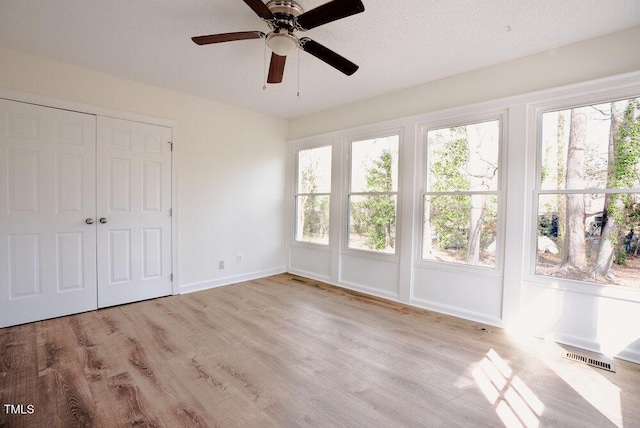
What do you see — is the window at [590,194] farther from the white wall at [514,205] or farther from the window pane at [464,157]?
the window pane at [464,157]

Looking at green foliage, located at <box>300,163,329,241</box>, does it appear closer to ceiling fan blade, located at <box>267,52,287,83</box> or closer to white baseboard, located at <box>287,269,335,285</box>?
white baseboard, located at <box>287,269,335,285</box>

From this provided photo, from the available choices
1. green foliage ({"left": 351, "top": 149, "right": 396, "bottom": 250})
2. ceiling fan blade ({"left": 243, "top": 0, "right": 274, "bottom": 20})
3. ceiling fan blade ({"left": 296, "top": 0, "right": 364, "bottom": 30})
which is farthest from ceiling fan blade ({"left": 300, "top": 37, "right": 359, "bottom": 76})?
green foliage ({"left": 351, "top": 149, "right": 396, "bottom": 250})

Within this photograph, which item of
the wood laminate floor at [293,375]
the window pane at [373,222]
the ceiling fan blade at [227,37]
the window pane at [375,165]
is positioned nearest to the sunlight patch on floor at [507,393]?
the wood laminate floor at [293,375]

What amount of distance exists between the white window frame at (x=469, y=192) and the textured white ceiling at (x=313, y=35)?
518 millimetres

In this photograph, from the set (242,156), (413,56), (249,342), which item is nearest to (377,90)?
(413,56)

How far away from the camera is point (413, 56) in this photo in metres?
2.90

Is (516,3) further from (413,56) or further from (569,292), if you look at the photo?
(569,292)

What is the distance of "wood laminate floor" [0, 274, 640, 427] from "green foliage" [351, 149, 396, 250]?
109 cm

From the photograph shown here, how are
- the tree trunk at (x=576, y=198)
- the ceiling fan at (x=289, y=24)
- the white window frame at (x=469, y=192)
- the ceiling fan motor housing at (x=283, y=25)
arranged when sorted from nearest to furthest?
the ceiling fan at (x=289, y=24)
the ceiling fan motor housing at (x=283, y=25)
the tree trunk at (x=576, y=198)
the white window frame at (x=469, y=192)

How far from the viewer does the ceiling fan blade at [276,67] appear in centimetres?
239

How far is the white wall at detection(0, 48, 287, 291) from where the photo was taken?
325 cm

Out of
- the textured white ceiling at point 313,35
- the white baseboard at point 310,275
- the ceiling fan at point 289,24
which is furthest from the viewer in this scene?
A: the white baseboard at point 310,275

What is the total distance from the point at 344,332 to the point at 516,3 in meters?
2.96

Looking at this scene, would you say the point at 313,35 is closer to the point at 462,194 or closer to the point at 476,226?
the point at 462,194
